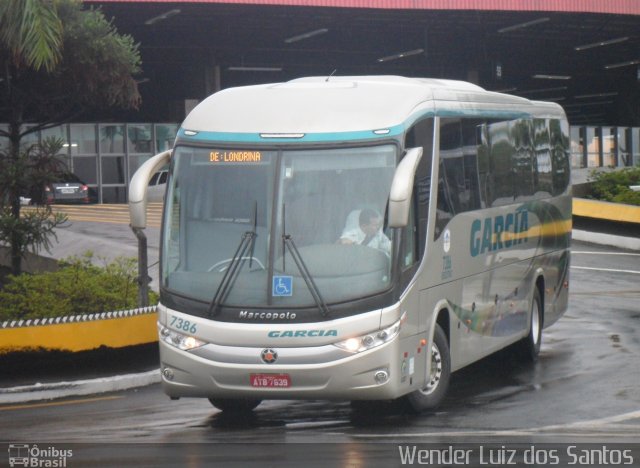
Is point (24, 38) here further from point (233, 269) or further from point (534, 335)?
point (534, 335)

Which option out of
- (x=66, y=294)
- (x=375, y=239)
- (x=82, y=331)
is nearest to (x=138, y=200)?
(x=375, y=239)

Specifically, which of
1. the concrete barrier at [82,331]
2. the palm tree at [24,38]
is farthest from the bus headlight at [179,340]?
the palm tree at [24,38]

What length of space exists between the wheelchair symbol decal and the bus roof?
137cm

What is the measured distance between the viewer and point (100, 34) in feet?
60.7

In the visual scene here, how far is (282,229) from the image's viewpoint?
1096 centimetres

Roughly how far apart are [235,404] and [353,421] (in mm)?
1324

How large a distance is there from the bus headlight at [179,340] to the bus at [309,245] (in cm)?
2

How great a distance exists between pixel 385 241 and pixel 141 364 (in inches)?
210

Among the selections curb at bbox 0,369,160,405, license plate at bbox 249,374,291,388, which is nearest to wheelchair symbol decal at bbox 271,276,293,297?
license plate at bbox 249,374,291,388

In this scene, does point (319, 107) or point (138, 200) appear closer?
point (138, 200)

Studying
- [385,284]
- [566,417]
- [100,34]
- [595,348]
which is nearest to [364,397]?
[385,284]

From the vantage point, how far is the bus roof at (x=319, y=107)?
1132 cm

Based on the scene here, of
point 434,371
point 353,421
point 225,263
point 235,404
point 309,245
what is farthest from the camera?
point 235,404

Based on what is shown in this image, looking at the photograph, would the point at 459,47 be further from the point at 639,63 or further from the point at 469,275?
the point at 469,275
